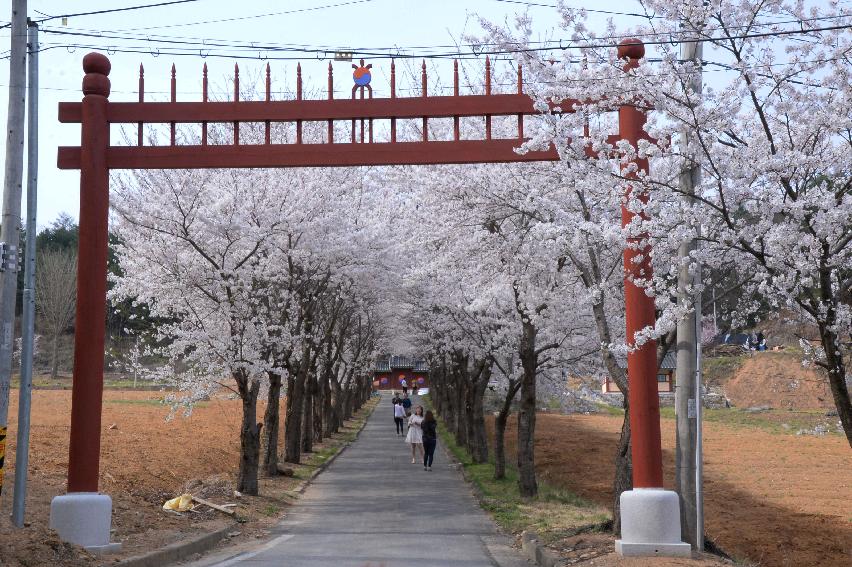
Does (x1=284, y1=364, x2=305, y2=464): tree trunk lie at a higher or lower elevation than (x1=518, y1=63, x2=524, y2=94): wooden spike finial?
lower

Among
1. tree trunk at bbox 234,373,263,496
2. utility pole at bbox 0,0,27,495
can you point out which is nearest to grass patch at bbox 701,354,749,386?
tree trunk at bbox 234,373,263,496

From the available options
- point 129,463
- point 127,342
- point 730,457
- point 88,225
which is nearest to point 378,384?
point 127,342

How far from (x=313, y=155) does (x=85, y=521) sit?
554 cm

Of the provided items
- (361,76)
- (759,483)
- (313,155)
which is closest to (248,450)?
(313,155)

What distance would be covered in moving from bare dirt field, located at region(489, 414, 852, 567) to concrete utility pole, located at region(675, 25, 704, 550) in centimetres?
453

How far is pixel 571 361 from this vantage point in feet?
76.0

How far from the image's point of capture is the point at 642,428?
11148mm

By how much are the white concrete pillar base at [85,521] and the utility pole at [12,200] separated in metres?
1.16

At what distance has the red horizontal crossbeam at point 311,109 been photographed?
12125 millimetres

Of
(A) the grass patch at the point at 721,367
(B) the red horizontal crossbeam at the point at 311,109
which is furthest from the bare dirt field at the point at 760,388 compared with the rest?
(B) the red horizontal crossbeam at the point at 311,109

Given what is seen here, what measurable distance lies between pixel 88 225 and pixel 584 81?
679 cm

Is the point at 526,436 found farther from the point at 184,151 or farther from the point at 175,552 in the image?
the point at 184,151

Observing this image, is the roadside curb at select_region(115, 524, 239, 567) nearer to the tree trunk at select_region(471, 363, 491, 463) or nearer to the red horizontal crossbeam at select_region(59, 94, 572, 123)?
the red horizontal crossbeam at select_region(59, 94, 572, 123)

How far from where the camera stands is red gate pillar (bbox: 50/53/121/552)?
11711mm
